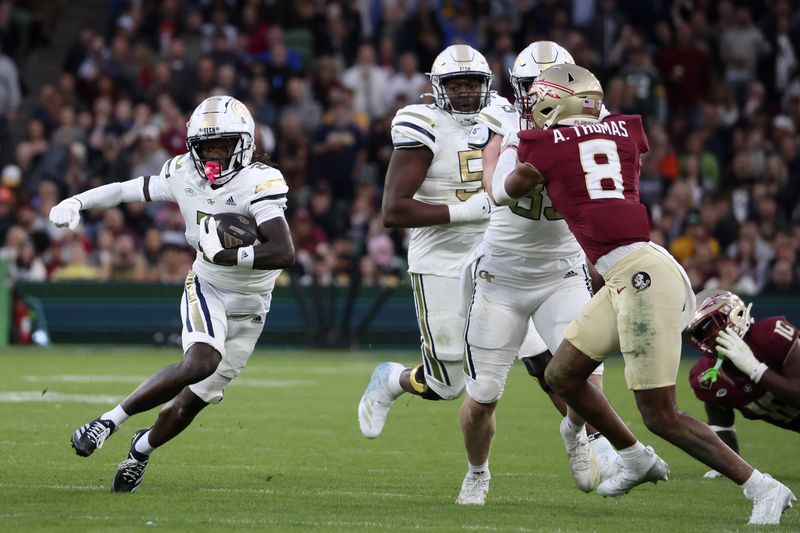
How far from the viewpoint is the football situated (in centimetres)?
673

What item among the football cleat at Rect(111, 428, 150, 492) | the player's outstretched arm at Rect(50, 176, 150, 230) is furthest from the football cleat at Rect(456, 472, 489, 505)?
the player's outstretched arm at Rect(50, 176, 150, 230)

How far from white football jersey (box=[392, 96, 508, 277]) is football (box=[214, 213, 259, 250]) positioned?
0.84m

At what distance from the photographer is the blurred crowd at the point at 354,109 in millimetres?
16312

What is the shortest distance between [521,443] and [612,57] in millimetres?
10347

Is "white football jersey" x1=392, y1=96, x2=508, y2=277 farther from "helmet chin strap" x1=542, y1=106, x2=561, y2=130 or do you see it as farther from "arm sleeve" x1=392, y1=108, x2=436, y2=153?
"helmet chin strap" x1=542, y1=106, x2=561, y2=130

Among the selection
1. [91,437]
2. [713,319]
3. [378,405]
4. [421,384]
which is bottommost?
[378,405]

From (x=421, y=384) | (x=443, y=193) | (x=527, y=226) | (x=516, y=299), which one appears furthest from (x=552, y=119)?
(x=421, y=384)

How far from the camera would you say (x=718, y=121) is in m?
18.2

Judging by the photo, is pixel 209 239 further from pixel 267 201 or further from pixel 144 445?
pixel 144 445

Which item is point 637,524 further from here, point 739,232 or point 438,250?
point 739,232

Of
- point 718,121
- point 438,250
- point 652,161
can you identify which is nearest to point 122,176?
point 652,161

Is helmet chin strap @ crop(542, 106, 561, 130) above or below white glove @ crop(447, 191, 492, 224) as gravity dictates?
above

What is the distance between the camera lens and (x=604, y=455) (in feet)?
22.2

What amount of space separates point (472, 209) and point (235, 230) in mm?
1156
